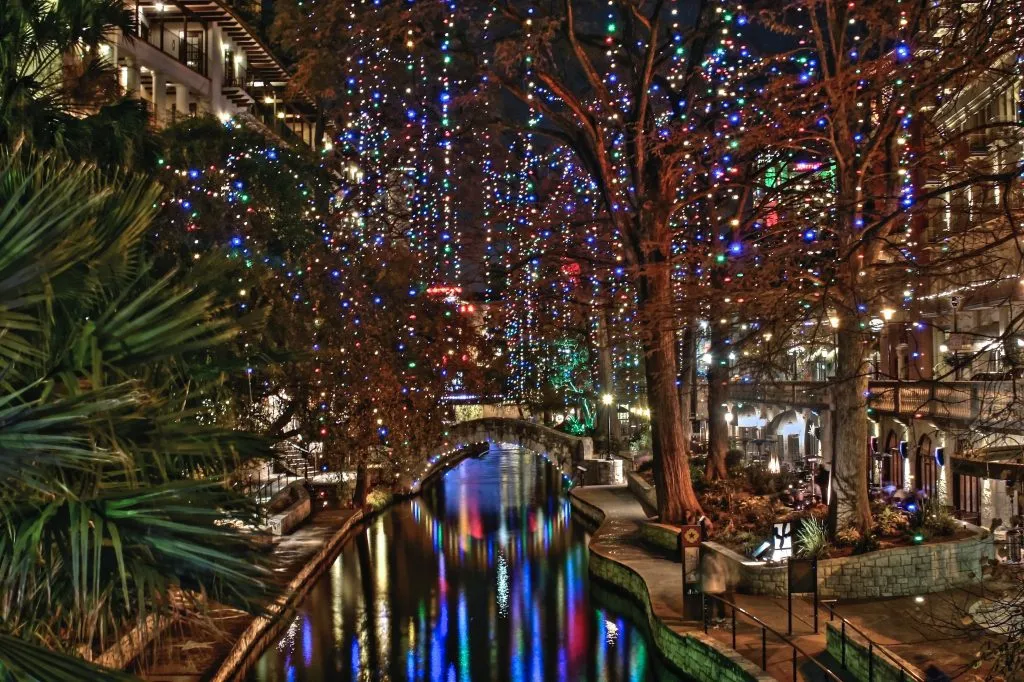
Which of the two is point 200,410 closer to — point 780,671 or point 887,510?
point 780,671

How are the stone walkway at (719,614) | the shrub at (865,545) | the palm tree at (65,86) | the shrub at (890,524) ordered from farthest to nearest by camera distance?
Answer: 1. the shrub at (890,524)
2. the shrub at (865,545)
3. the stone walkway at (719,614)
4. the palm tree at (65,86)

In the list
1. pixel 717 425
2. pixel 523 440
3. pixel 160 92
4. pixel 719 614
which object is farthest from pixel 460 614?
pixel 523 440

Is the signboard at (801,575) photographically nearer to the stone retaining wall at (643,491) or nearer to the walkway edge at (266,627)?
the walkway edge at (266,627)

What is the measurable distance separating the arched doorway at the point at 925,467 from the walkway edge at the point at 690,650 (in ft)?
44.5

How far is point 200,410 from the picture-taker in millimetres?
6832

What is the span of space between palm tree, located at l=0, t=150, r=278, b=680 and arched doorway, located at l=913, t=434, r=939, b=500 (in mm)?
29181

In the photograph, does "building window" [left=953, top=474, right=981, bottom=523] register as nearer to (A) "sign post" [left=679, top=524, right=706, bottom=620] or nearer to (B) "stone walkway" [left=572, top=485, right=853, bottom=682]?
(B) "stone walkway" [left=572, top=485, right=853, bottom=682]

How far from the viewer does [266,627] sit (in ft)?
57.3

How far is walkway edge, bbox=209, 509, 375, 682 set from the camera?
1484 cm

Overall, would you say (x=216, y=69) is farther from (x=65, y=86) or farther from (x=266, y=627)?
(x=65, y=86)

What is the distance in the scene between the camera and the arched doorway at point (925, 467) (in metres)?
32.8

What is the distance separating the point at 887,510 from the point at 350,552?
54.5 feet

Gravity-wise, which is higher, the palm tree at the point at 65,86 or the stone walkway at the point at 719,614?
the palm tree at the point at 65,86

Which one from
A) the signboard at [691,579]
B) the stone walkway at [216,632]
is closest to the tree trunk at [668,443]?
the signboard at [691,579]
